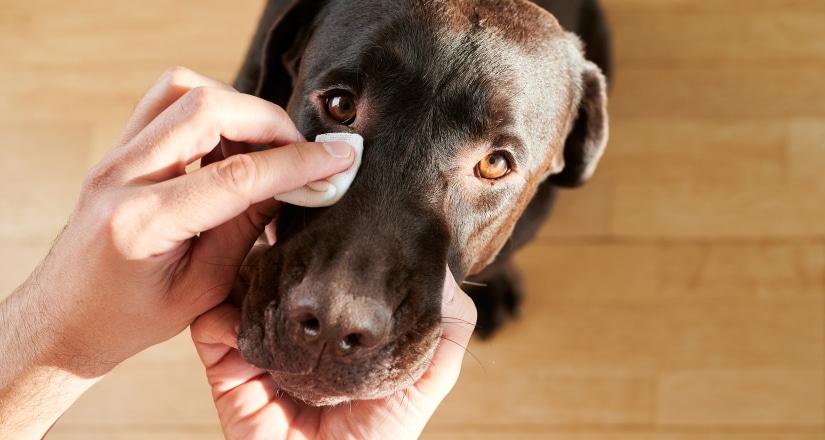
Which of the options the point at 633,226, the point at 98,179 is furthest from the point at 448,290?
the point at 633,226

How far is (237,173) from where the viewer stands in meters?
1.35

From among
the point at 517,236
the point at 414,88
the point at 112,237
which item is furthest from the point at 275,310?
the point at 517,236

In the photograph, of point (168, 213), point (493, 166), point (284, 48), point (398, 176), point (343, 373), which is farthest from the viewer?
point (284, 48)

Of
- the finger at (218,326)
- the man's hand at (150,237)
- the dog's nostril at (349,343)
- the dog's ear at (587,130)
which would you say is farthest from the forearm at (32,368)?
the dog's ear at (587,130)

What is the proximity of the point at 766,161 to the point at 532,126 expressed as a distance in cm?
171

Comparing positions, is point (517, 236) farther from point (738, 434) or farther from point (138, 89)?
point (138, 89)

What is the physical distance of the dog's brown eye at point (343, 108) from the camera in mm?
1656

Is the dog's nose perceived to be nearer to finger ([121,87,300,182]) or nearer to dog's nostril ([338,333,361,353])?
dog's nostril ([338,333,361,353])

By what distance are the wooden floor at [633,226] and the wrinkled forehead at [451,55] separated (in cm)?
120

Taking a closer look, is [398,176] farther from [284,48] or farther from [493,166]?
[284,48]

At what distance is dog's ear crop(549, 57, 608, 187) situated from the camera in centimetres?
207

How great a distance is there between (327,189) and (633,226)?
1.80 m

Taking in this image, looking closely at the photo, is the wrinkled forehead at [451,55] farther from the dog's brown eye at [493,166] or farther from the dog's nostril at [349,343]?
the dog's nostril at [349,343]

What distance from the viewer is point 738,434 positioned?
287 cm
